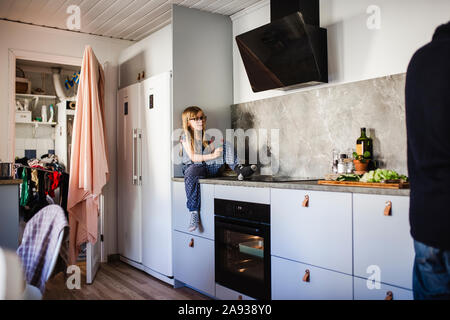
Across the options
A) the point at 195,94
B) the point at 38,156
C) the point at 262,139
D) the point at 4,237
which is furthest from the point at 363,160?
the point at 38,156

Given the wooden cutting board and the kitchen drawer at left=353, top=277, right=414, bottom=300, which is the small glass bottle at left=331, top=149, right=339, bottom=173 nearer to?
the wooden cutting board

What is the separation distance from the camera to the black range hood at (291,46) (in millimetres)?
2840

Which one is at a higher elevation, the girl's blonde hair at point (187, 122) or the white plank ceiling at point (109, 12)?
the white plank ceiling at point (109, 12)

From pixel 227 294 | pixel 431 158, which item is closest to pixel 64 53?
pixel 227 294

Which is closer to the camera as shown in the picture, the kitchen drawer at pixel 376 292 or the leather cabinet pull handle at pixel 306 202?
the kitchen drawer at pixel 376 292

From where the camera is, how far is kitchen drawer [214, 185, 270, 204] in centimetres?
264

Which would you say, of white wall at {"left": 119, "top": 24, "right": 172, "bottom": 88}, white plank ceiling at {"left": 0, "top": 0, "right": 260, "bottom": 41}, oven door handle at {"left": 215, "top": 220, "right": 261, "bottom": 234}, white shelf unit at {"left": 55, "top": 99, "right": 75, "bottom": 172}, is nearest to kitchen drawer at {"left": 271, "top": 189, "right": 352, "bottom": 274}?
oven door handle at {"left": 215, "top": 220, "right": 261, "bottom": 234}

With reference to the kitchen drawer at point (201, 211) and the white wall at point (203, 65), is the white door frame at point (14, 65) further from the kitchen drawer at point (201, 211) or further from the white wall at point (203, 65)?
the white wall at point (203, 65)

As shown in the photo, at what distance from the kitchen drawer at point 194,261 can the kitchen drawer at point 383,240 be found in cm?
130

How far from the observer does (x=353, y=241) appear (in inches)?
82.4

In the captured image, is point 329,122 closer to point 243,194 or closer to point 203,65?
point 243,194

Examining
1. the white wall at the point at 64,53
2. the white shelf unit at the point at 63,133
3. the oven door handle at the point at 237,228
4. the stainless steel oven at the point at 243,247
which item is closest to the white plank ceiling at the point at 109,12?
the white wall at the point at 64,53

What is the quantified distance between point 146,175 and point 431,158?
9.79 ft
